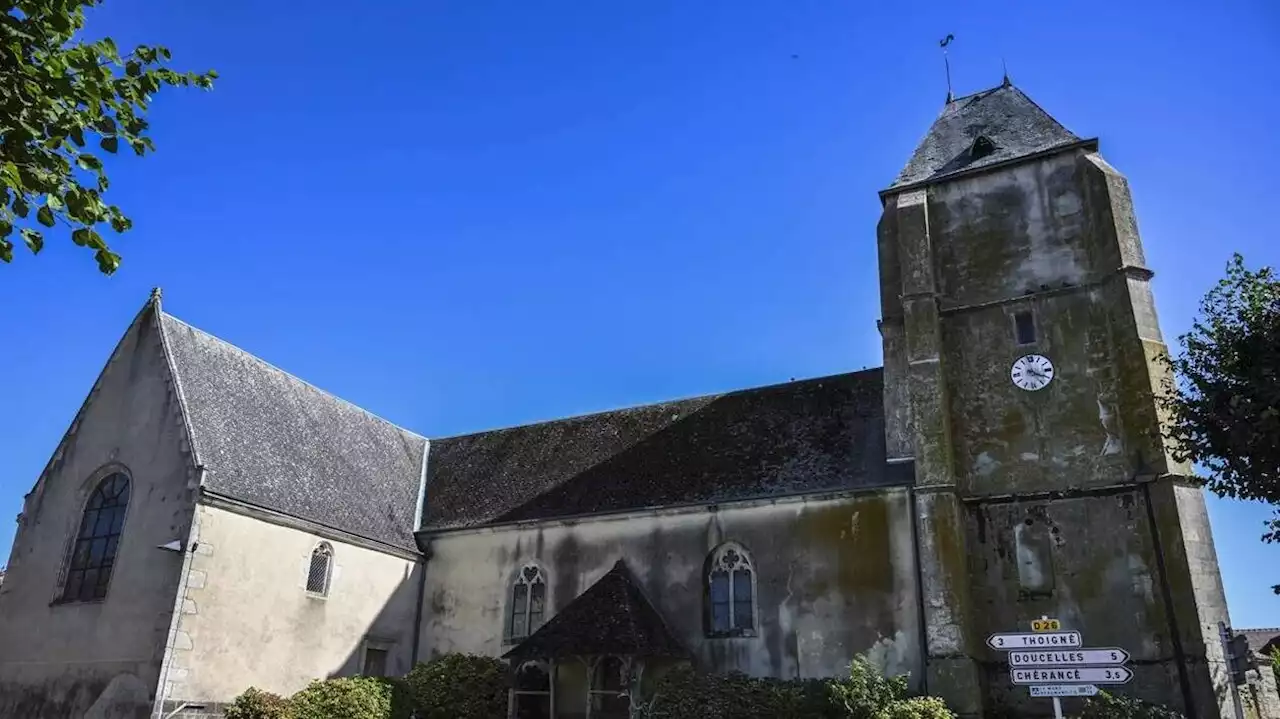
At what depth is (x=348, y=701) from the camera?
1777cm

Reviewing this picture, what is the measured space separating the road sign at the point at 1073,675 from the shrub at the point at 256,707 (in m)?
13.7

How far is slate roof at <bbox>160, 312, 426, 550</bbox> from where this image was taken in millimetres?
19344

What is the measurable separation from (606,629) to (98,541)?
11.3 metres

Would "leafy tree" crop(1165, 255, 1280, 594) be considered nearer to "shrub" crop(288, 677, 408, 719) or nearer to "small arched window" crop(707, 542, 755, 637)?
"small arched window" crop(707, 542, 755, 637)

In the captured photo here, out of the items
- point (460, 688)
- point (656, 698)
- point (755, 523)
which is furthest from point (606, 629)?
point (755, 523)

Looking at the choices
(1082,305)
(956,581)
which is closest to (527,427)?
(956,581)

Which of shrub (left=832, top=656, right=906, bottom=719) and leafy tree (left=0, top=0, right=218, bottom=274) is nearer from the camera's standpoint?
leafy tree (left=0, top=0, right=218, bottom=274)

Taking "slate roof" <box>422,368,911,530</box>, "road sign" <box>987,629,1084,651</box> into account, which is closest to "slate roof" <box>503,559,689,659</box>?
"slate roof" <box>422,368,911,530</box>

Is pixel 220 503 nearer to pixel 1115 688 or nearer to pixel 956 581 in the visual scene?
pixel 956 581

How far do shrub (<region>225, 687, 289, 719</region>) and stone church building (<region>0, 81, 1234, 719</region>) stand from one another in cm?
47

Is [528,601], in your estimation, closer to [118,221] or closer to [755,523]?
[755,523]

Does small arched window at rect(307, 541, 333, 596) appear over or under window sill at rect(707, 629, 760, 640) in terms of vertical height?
over

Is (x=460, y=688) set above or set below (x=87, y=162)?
below

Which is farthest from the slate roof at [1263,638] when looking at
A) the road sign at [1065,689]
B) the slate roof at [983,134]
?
the road sign at [1065,689]
